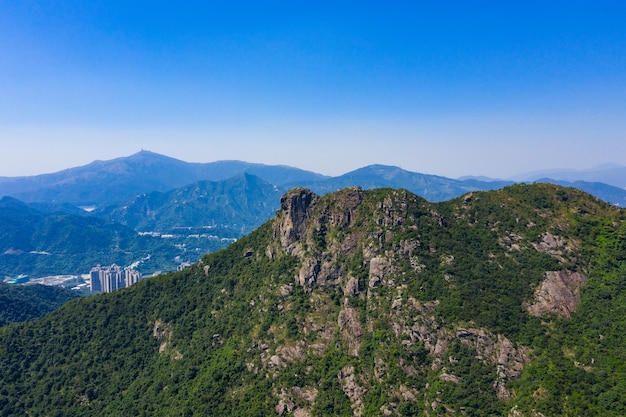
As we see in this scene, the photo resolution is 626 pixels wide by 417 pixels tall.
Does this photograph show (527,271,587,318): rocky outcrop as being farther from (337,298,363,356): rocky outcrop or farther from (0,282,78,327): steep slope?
(0,282,78,327): steep slope

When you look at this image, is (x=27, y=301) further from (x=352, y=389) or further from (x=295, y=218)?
(x=352, y=389)

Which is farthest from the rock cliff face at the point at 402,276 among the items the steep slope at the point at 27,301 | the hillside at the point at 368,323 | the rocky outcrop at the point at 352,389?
the steep slope at the point at 27,301

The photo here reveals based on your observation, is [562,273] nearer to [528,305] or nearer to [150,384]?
[528,305]

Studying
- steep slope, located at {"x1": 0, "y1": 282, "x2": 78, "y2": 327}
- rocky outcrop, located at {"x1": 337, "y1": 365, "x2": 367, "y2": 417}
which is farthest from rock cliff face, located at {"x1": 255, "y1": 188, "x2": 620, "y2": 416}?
steep slope, located at {"x1": 0, "y1": 282, "x2": 78, "y2": 327}

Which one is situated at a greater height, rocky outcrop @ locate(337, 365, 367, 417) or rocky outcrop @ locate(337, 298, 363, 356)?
rocky outcrop @ locate(337, 298, 363, 356)

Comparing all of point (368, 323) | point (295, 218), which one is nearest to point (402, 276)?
point (368, 323)

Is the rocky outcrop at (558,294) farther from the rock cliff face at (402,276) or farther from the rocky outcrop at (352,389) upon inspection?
the rocky outcrop at (352,389)
